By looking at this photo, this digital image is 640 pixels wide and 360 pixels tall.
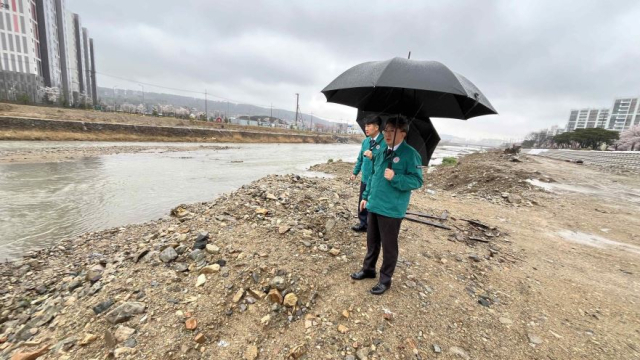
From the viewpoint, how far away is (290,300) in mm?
2832

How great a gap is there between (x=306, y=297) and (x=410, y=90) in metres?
2.90

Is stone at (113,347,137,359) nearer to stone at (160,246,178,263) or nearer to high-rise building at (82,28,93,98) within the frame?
stone at (160,246,178,263)

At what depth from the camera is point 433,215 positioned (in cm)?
633

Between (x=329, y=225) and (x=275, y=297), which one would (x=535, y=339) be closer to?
(x=275, y=297)

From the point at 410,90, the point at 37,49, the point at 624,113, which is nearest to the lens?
the point at 410,90

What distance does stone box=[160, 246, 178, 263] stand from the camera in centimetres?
349

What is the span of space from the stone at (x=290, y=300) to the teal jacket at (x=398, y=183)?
1.28 m

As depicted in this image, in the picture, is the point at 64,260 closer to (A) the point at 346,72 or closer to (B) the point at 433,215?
(A) the point at 346,72

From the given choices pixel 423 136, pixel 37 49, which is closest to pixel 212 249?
pixel 423 136

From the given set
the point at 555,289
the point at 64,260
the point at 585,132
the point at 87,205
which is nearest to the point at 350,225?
the point at 555,289

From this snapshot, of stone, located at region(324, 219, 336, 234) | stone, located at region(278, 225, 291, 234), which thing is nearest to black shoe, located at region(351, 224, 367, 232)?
stone, located at region(324, 219, 336, 234)

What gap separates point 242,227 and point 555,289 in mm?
4681

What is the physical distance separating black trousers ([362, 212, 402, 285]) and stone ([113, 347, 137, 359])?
7.86 feet

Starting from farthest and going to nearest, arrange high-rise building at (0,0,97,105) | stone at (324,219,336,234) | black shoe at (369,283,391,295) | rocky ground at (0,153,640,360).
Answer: high-rise building at (0,0,97,105), stone at (324,219,336,234), black shoe at (369,283,391,295), rocky ground at (0,153,640,360)
